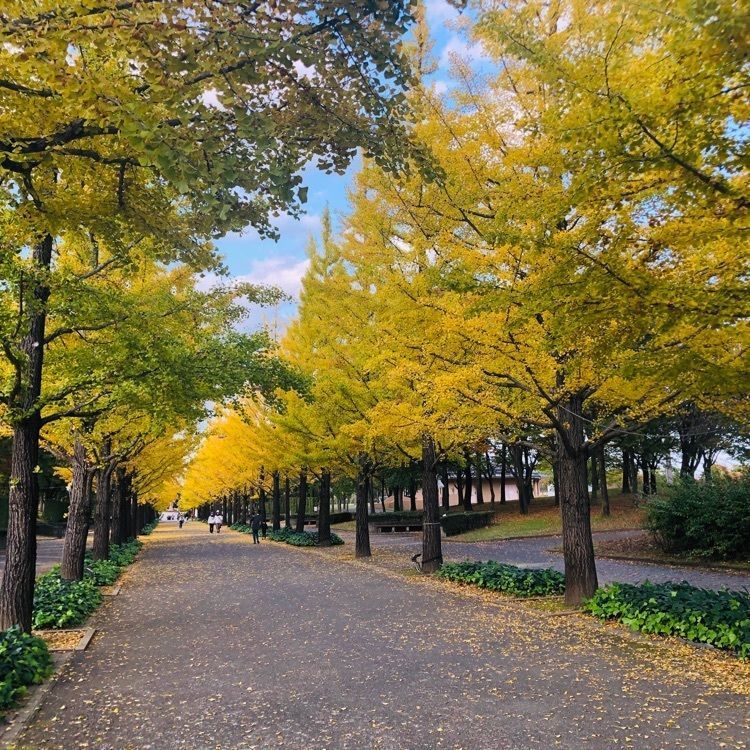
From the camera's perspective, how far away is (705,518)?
13.9 metres

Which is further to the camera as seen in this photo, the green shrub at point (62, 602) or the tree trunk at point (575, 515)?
the tree trunk at point (575, 515)

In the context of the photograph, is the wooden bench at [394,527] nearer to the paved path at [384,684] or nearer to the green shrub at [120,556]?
the green shrub at [120,556]

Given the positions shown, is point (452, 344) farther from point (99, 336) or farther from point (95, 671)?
point (95, 671)

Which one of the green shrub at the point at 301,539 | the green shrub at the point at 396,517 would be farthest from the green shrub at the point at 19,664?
the green shrub at the point at 396,517

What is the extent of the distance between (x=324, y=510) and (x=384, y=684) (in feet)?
59.6

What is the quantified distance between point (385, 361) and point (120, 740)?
7.15 m

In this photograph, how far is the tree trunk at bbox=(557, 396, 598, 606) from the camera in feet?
28.4

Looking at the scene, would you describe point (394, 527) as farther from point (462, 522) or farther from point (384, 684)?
point (384, 684)

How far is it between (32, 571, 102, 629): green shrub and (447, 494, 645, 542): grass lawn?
17381 mm

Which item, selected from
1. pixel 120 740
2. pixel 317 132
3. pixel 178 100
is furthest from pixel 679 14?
pixel 120 740

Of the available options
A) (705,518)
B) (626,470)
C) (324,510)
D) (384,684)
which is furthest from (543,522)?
(384,684)

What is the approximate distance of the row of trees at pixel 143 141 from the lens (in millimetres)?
3094

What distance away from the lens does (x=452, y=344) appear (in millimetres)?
8188

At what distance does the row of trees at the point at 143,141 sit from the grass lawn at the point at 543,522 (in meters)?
18.9
